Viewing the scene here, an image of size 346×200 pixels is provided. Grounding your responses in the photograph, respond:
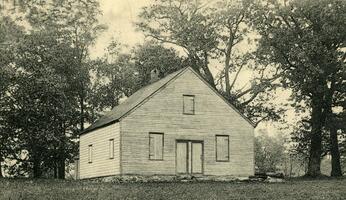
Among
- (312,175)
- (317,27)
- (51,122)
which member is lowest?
(312,175)

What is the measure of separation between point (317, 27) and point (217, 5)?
31.7 feet

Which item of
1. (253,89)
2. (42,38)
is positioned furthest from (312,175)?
(42,38)

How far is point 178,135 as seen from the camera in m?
36.6

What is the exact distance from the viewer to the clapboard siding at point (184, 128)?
35312mm

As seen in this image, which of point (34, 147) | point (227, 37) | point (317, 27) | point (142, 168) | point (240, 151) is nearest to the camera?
point (142, 168)

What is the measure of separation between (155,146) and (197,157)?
9.43 ft

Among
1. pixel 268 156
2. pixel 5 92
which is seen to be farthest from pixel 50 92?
→ pixel 268 156

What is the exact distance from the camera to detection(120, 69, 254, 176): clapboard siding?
35.3 m

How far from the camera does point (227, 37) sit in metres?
51.7

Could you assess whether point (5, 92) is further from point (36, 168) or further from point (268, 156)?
point (268, 156)

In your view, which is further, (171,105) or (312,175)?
(312,175)

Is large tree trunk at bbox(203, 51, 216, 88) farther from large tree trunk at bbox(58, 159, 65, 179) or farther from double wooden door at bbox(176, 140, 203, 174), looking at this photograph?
double wooden door at bbox(176, 140, 203, 174)

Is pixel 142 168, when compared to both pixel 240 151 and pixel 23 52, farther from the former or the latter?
pixel 23 52

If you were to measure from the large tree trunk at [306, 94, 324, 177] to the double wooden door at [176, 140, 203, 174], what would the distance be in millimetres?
12806
